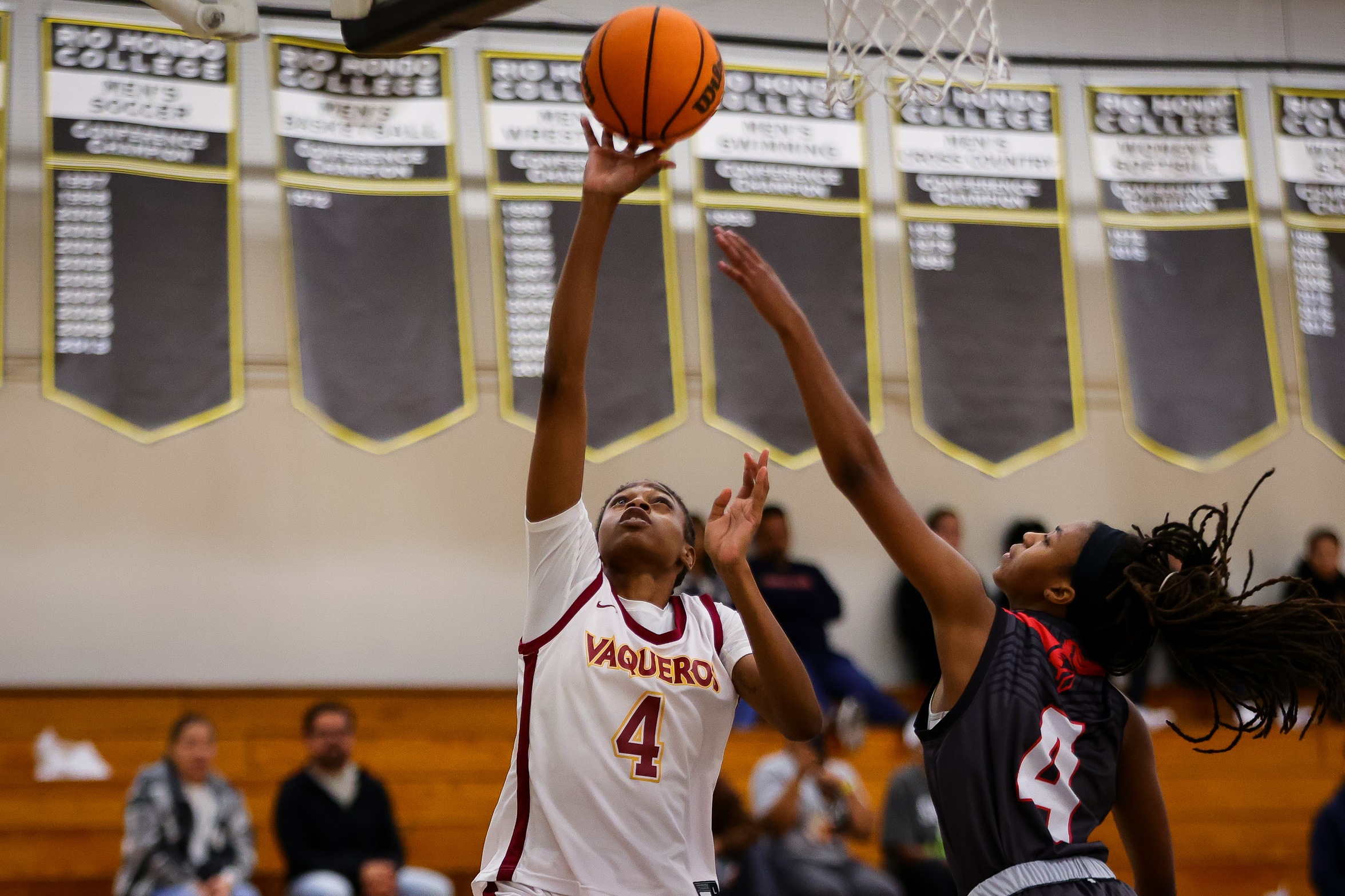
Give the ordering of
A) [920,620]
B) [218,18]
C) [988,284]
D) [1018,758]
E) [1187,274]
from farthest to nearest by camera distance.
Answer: [1187,274] < [988,284] < [920,620] < [218,18] < [1018,758]

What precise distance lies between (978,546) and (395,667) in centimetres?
365

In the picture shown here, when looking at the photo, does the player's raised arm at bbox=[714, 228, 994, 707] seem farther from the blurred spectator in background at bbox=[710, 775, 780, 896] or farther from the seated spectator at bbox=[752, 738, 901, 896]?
the seated spectator at bbox=[752, 738, 901, 896]

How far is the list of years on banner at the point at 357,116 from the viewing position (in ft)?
24.9

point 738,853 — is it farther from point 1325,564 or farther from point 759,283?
point 1325,564

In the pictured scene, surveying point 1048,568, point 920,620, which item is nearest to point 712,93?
point 1048,568

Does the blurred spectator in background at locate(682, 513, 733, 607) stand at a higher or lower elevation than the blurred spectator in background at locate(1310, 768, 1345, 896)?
higher

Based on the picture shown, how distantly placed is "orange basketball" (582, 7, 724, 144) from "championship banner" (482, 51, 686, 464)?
449 centimetres

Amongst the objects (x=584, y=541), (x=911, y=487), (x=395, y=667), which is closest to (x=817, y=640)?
(x=911, y=487)

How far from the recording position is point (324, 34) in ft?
25.1

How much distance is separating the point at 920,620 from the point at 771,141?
3.04 m

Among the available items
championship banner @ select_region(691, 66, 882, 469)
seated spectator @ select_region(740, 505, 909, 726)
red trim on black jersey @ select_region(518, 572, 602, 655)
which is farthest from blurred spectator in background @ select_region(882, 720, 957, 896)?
red trim on black jersey @ select_region(518, 572, 602, 655)

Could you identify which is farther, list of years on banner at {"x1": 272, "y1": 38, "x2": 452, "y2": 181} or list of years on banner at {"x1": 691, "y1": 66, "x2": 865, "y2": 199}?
list of years on banner at {"x1": 691, "y1": 66, "x2": 865, "y2": 199}

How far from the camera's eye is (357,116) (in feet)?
25.1

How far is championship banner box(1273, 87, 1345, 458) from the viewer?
891cm
